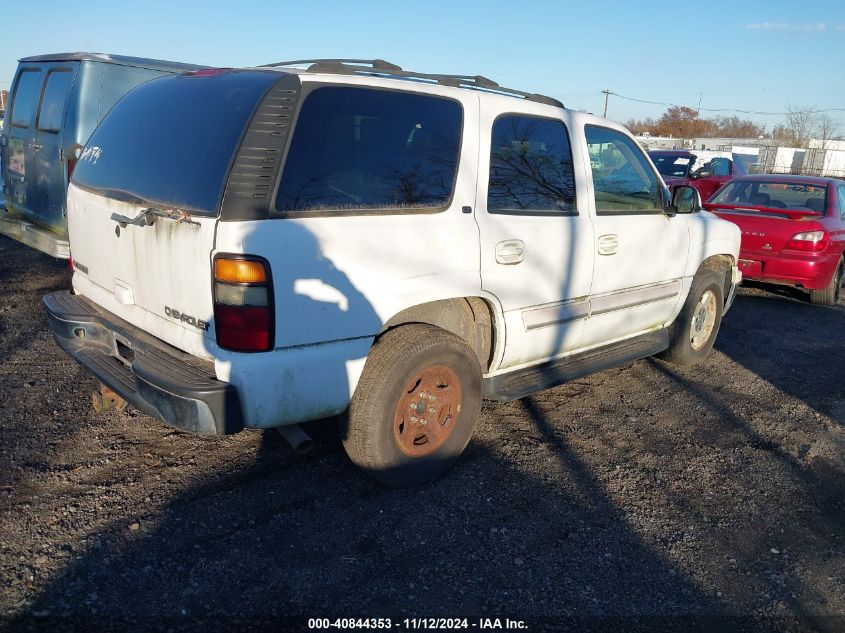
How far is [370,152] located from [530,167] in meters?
1.20

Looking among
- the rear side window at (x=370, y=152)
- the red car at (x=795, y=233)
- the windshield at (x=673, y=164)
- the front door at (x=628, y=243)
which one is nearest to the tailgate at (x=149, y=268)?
the rear side window at (x=370, y=152)

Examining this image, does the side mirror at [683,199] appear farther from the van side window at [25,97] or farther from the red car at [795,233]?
the van side window at [25,97]

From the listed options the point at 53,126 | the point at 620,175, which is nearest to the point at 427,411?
the point at 620,175

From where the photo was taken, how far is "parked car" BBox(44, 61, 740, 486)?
9.60 feet

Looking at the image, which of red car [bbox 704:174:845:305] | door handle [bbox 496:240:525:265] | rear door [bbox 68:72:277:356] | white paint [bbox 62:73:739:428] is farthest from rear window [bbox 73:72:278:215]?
red car [bbox 704:174:845:305]

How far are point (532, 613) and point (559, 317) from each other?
1952 mm

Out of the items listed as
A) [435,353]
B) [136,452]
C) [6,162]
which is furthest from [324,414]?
[6,162]

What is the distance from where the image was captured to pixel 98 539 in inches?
121

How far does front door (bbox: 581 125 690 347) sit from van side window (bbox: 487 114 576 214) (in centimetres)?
28

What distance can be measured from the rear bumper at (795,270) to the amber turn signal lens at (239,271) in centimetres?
738

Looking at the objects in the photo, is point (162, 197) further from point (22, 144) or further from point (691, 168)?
point (691, 168)

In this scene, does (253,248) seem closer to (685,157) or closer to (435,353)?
(435,353)

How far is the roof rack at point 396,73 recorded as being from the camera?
3368 mm

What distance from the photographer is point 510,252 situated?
3.84 metres
